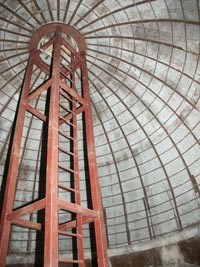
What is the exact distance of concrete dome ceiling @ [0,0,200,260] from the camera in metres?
12.1

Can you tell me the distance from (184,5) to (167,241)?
41.5 feet

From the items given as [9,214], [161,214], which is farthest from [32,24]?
[161,214]

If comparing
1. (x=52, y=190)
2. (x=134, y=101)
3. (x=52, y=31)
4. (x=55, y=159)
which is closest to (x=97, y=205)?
(x=52, y=190)

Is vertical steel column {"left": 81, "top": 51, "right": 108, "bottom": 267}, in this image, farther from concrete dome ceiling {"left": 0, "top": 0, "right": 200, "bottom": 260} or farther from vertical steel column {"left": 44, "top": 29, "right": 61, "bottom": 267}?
concrete dome ceiling {"left": 0, "top": 0, "right": 200, "bottom": 260}

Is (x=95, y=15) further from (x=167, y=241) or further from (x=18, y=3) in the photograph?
(x=167, y=241)

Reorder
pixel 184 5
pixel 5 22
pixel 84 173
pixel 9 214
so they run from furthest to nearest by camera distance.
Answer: pixel 84 173, pixel 5 22, pixel 184 5, pixel 9 214

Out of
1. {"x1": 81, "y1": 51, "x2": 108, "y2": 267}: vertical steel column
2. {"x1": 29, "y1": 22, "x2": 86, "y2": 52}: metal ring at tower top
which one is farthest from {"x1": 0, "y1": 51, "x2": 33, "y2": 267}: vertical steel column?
{"x1": 29, "y1": 22, "x2": 86, "y2": 52}: metal ring at tower top

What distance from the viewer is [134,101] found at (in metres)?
15.9

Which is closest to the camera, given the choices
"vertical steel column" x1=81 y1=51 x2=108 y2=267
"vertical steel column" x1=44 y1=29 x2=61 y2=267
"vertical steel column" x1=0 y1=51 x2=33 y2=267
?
"vertical steel column" x1=44 y1=29 x2=61 y2=267

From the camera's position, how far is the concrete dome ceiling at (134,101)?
12.1 metres

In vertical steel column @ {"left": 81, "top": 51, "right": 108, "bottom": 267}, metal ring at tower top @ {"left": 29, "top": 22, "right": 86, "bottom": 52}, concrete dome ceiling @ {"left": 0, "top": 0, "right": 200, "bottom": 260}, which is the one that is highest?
metal ring at tower top @ {"left": 29, "top": 22, "right": 86, "bottom": 52}

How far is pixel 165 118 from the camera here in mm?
15688

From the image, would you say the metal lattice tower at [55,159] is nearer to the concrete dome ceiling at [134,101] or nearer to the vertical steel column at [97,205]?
the vertical steel column at [97,205]

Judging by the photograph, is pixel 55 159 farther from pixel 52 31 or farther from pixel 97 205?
pixel 52 31
